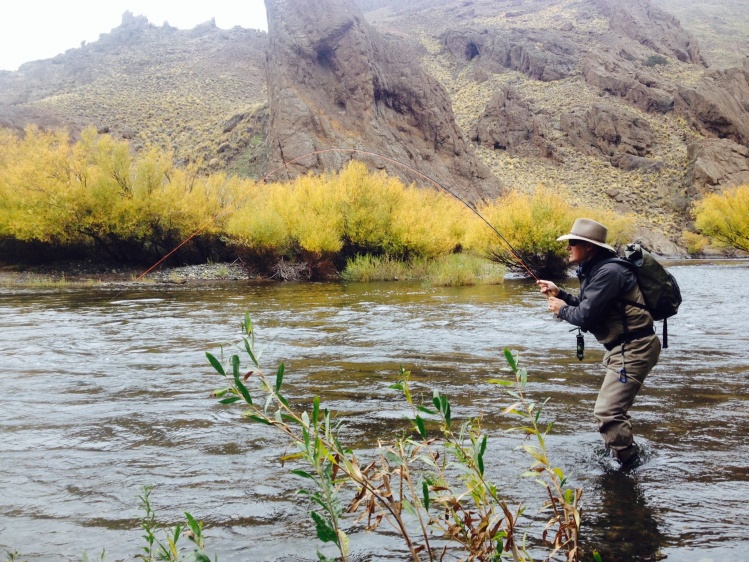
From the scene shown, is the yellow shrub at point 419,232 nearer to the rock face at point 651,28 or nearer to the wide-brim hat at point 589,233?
the wide-brim hat at point 589,233

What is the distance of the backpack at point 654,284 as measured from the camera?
427 cm

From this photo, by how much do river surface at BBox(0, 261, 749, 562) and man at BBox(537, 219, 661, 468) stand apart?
1.01ft

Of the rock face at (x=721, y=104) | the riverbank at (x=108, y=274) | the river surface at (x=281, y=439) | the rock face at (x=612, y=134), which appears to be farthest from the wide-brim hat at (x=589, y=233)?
the rock face at (x=721, y=104)

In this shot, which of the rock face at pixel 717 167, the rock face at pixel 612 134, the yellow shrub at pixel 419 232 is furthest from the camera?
the rock face at pixel 612 134

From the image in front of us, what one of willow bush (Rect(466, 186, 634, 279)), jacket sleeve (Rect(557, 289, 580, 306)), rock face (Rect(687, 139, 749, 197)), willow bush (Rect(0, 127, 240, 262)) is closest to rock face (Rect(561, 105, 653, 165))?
rock face (Rect(687, 139, 749, 197))

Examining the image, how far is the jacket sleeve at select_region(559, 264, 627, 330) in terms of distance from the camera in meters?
4.29

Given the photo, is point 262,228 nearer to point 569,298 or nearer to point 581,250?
point 569,298

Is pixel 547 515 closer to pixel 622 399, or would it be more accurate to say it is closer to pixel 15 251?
pixel 622 399

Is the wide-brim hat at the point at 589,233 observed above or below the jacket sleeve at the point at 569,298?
above

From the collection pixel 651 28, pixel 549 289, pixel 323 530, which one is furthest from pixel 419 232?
pixel 651 28

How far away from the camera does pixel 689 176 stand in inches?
2090

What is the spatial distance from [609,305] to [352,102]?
137 ft

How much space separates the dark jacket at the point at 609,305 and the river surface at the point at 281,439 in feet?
3.15

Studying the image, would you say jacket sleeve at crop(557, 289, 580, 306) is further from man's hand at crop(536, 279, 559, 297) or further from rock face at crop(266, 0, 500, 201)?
rock face at crop(266, 0, 500, 201)
